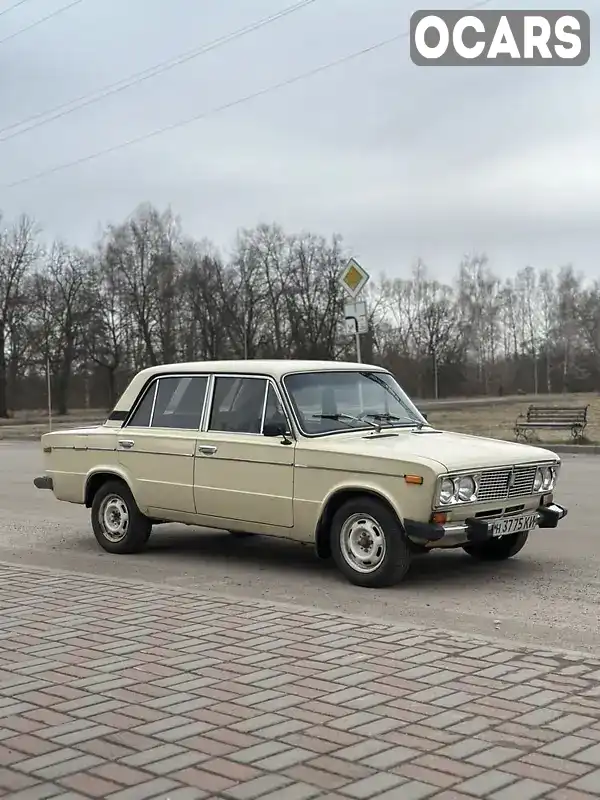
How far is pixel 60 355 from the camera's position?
65000 mm

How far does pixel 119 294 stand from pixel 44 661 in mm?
62192

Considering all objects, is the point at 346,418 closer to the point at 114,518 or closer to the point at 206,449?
the point at 206,449

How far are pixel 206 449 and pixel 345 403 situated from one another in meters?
1.30

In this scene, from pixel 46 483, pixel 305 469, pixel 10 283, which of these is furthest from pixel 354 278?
pixel 10 283

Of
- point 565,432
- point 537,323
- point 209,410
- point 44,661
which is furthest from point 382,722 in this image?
point 537,323

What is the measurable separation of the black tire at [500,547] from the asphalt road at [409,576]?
13 centimetres

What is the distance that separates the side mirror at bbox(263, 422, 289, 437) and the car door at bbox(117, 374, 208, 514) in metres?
0.87

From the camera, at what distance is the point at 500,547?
29.6ft

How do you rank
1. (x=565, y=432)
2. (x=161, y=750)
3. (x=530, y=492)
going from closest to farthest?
(x=161, y=750), (x=530, y=492), (x=565, y=432)

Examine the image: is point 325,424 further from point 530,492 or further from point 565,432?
point 565,432

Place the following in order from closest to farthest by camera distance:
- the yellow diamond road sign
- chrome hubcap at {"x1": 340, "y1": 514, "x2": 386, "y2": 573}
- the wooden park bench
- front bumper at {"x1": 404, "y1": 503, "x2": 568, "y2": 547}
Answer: front bumper at {"x1": 404, "y1": 503, "x2": 568, "y2": 547} → chrome hubcap at {"x1": 340, "y1": 514, "x2": 386, "y2": 573} → the yellow diamond road sign → the wooden park bench

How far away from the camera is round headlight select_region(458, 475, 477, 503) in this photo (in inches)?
305

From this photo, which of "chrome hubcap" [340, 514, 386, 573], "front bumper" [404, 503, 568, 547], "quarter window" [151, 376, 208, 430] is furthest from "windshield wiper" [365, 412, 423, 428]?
"quarter window" [151, 376, 208, 430]

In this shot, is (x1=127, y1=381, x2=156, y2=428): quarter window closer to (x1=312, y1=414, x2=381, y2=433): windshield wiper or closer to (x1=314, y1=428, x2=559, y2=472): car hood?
(x1=312, y1=414, x2=381, y2=433): windshield wiper
